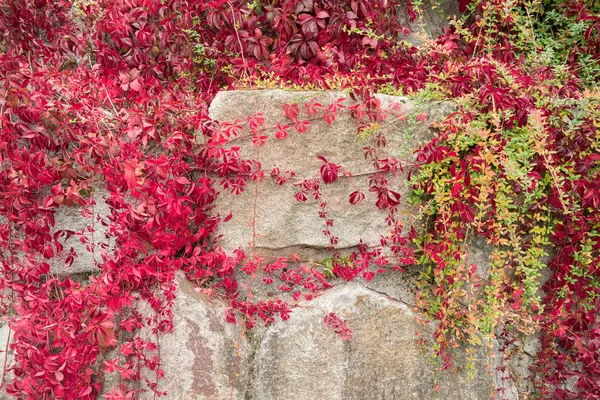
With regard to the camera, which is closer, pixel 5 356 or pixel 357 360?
pixel 5 356

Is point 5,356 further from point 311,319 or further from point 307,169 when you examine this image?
point 307,169

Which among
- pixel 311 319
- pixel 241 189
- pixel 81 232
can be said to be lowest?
pixel 311 319

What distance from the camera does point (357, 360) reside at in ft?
7.94

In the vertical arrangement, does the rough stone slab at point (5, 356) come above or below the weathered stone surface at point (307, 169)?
below

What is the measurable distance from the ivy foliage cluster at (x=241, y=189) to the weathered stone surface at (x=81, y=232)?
0.02m

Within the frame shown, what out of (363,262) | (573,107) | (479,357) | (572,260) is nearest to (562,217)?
(572,260)

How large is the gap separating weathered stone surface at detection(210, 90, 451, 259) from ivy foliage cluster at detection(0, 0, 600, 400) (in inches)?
2.4

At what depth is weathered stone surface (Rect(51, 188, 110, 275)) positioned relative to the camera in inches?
96.3

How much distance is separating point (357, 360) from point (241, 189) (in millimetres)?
957

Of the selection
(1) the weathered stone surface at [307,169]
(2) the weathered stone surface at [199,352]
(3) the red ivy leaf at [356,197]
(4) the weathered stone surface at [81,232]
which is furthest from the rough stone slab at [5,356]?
(3) the red ivy leaf at [356,197]

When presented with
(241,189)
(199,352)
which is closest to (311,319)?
(199,352)

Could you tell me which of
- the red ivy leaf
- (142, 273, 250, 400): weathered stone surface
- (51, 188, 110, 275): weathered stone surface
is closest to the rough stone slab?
(51, 188, 110, 275): weathered stone surface

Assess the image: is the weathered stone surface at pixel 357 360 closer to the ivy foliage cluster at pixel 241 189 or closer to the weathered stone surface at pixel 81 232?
the ivy foliage cluster at pixel 241 189

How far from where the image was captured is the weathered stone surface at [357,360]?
2398 millimetres
